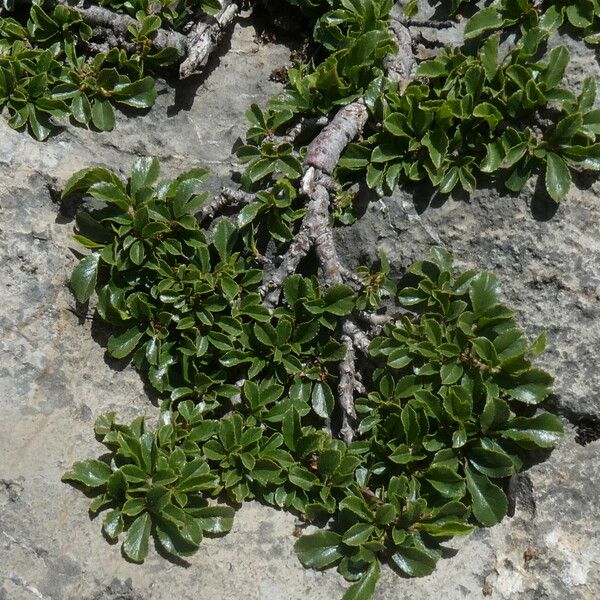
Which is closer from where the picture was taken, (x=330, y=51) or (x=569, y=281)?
(x=569, y=281)

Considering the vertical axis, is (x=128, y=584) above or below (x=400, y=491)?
below

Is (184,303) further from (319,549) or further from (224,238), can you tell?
(319,549)

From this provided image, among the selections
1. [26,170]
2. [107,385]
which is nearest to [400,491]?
[107,385]

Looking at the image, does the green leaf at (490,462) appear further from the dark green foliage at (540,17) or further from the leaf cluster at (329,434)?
the dark green foliage at (540,17)

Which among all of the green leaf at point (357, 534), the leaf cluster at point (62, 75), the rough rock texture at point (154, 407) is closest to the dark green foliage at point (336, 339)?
the green leaf at point (357, 534)

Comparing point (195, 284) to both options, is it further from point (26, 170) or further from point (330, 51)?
point (330, 51)

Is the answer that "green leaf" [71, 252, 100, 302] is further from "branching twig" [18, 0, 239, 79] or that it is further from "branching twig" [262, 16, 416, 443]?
"branching twig" [18, 0, 239, 79]
